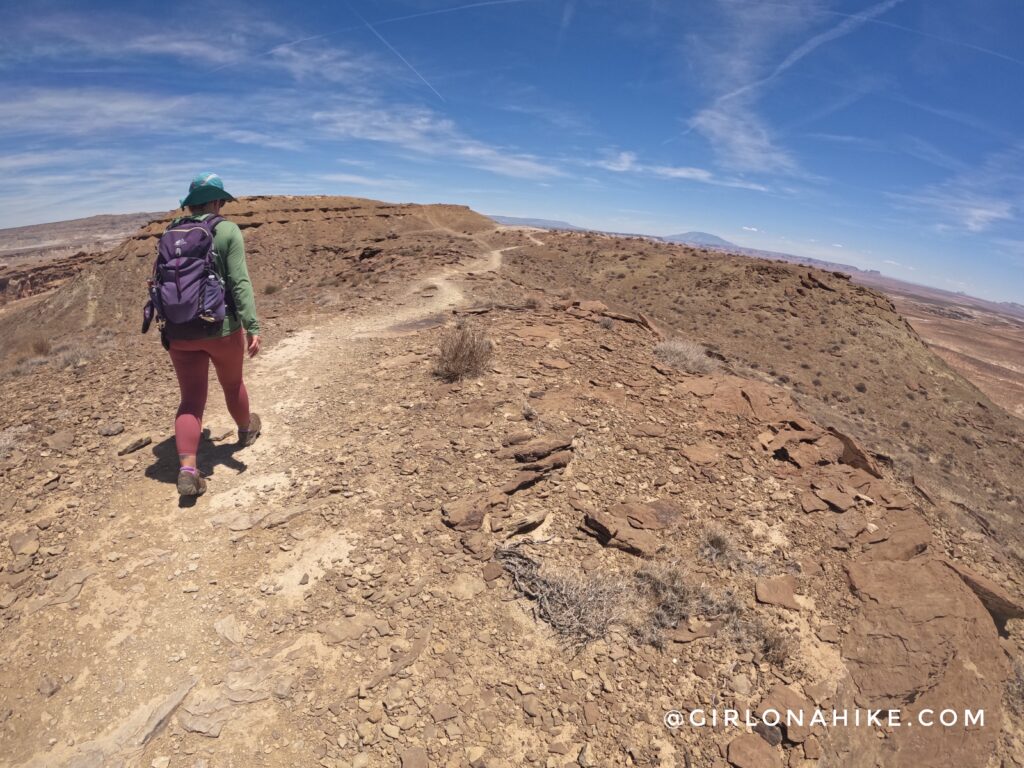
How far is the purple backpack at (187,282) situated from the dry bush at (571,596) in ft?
10.3

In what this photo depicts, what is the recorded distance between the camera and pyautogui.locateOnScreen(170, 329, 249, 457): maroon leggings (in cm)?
415

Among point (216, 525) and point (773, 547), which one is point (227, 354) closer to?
point (216, 525)

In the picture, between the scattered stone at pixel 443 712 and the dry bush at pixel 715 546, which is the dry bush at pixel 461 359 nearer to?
the dry bush at pixel 715 546

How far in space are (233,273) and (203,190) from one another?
707 mm

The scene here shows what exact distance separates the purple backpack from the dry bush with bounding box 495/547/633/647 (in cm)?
315

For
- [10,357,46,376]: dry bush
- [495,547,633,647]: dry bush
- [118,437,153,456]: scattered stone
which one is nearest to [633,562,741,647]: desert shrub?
[495,547,633,647]: dry bush

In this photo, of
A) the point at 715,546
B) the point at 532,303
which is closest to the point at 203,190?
the point at 715,546

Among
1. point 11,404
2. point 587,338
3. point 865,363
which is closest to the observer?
point 11,404

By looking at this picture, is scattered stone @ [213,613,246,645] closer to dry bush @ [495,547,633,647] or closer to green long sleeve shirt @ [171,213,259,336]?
dry bush @ [495,547,633,647]

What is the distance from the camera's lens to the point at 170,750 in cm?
254

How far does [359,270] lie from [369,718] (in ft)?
49.4

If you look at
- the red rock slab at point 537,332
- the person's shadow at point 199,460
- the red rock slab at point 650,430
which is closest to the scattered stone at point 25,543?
the person's shadow at point 199,460

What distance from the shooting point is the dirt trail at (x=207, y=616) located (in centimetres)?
260

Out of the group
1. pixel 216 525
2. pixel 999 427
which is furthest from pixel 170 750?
pixel 999 427
